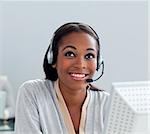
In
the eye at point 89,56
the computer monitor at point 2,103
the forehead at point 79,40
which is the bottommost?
the computer monitor at point 2,103

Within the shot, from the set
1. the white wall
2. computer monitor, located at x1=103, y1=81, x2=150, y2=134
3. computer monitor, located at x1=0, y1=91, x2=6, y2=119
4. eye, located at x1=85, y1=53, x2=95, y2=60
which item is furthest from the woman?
the white wall

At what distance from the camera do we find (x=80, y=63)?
102 cm

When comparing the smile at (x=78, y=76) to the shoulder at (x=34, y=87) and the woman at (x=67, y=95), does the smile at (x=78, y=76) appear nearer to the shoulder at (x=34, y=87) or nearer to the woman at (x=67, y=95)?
the woman at (x=67, y=95)

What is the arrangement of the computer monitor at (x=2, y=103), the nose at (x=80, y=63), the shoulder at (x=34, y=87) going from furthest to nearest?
the computer monitor at (x=2, y=103), the shoulder at (x=34, y=87), the nose at (x=80, y=63)

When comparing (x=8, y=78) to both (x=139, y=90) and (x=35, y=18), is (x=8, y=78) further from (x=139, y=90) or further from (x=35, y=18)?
(x=139, y=90)

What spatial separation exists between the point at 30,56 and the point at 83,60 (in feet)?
3.78

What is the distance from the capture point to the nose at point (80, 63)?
1021 mm

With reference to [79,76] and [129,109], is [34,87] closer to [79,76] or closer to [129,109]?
[79,76]

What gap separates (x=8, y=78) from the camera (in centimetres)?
213

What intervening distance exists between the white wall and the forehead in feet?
3.42

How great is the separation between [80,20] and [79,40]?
1.10 meters

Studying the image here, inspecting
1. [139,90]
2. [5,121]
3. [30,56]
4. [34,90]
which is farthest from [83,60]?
[30,56]

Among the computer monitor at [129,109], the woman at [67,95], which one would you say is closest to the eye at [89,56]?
the woman at [67,95]

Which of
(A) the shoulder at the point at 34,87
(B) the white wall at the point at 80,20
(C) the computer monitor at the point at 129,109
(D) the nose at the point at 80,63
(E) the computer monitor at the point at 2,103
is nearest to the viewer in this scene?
(C) the computer monitor at the point at 129,109
